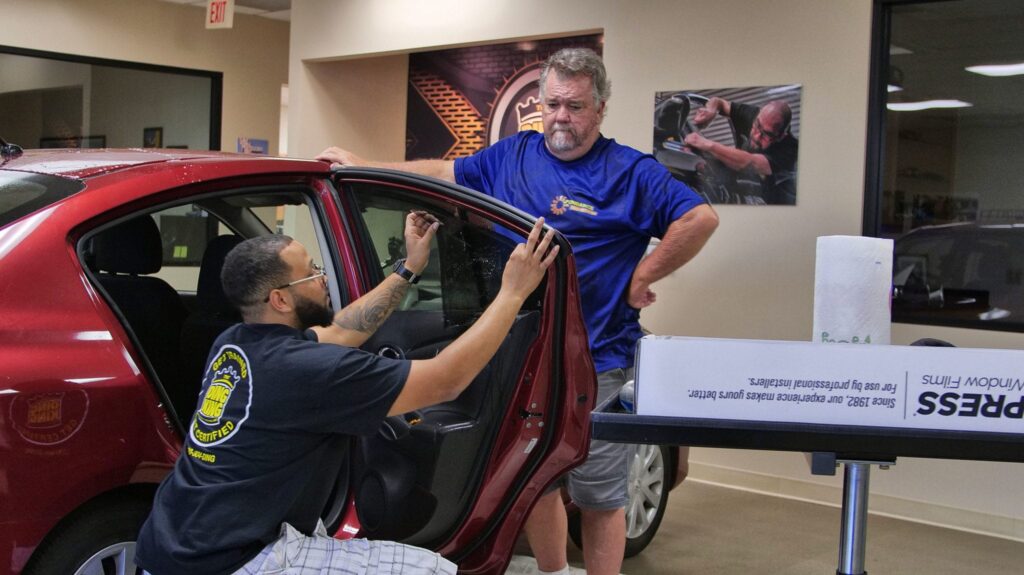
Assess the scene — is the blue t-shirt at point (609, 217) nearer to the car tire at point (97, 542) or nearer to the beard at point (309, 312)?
the beard at point (309, 312)

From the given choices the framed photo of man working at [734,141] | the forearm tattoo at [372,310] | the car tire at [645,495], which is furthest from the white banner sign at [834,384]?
the framed photo of man working at [734,141]

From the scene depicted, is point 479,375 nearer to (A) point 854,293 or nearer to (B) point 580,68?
(B) point 580,68

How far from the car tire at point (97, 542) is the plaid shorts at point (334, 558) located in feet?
1.36

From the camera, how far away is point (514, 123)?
23.5 ft

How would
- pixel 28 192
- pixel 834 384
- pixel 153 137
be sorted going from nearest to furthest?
pixel 834 384
pixel 28 192
pixel 153 137

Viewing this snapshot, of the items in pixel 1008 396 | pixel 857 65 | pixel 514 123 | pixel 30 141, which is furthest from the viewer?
pixel 30 141

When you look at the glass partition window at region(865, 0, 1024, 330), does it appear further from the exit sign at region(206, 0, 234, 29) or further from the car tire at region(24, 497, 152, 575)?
the exit sign at region(206, 0, 234, 29)

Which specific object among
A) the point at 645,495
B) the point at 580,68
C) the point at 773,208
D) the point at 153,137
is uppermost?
the point at 153,137

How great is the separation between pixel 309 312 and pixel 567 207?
1059 millimetres

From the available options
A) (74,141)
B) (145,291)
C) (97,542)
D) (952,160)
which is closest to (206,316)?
(145,291)

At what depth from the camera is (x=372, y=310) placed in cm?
250

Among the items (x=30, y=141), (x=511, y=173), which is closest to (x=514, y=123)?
(x=511, y=173)

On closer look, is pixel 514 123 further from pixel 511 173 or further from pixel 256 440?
pixel 256 440

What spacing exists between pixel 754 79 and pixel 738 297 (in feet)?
3.50
